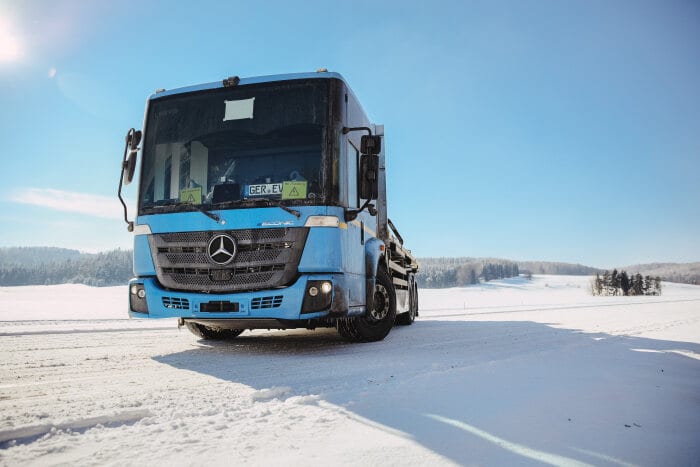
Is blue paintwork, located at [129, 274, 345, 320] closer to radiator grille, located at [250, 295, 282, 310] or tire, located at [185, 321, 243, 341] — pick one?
radiator grille, located at [250, 295, 282, 310]

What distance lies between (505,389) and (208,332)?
4812 millimetres

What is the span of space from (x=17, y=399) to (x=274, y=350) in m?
2.87

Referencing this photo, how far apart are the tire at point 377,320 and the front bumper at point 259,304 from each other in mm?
1050

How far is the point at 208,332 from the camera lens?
6668mm

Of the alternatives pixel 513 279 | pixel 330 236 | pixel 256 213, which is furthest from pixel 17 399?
pixel 513 279

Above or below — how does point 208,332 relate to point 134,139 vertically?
below

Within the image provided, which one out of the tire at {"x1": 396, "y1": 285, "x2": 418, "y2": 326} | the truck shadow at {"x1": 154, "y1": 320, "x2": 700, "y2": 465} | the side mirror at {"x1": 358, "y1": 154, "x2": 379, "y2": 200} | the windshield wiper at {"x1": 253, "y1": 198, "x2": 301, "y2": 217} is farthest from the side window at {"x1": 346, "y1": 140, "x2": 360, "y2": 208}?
the tire at {"x1": 396, "y1": 285, "x2": 418, "y2": 326}

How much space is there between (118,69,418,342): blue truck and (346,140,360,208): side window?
26 millimetres

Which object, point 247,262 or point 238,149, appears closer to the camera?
point 247,262

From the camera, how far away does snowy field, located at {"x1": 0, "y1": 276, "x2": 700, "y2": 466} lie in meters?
1.91

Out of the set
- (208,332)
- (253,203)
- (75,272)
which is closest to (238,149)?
(253,203)

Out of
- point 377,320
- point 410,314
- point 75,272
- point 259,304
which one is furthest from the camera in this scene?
point 75,272

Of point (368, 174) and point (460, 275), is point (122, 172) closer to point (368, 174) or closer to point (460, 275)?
point (368, 174)

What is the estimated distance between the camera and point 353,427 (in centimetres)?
224
